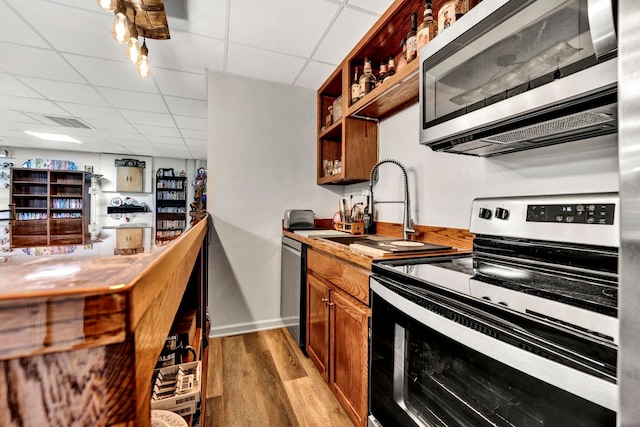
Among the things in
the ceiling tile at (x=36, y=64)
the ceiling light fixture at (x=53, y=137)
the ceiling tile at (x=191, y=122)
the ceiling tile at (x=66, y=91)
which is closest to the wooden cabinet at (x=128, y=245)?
the ceiling tile at (x=36, y=64)

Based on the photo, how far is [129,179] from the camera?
6.83 meters

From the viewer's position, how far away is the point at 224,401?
5.29 feet

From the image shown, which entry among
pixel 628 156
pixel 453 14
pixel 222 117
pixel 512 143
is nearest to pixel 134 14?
pixel 222 117

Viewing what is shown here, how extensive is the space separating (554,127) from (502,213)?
14.2 inches

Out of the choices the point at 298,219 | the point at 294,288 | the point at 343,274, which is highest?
the point at 298,219

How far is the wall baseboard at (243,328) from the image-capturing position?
246 cm

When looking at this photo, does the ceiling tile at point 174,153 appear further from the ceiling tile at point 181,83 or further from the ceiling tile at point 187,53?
the ceiling tile at point 187,53

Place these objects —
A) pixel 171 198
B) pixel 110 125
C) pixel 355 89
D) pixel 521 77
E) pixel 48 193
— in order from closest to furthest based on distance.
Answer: pixel 521 77, pixel 355 89, pixel 110 125, pixel 48 193, pixel 171 198

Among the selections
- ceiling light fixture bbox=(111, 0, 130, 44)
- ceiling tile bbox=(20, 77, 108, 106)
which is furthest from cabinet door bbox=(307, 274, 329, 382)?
ceiling tile bbox=(20, 77, 108, 106)

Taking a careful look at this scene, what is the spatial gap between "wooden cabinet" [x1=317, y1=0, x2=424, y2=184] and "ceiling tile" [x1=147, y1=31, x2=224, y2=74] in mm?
949

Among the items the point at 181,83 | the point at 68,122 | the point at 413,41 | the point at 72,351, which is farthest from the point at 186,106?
the point at 72,351

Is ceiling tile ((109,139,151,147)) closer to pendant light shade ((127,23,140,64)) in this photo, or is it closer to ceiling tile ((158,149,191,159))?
ceiling tile ((158,149,191,159))

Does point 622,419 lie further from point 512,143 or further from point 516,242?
point 512,143

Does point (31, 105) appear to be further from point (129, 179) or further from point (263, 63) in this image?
point (129, 179)
